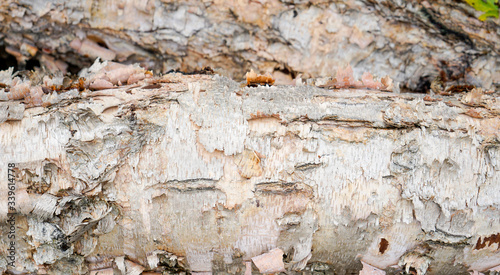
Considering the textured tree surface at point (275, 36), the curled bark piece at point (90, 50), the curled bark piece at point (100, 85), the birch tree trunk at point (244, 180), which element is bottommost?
the birch tree trunk at point (244, 180)

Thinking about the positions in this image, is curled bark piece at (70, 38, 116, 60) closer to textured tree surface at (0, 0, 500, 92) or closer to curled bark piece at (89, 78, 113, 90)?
textured tree surface at (0, 0, 500, 92)

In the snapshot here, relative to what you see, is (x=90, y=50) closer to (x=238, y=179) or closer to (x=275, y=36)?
(x=275, y=36)

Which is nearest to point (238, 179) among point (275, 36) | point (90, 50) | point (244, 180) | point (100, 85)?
point (244, 180)

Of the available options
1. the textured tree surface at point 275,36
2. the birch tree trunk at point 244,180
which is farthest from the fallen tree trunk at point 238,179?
the textured tree surface at point 275,36

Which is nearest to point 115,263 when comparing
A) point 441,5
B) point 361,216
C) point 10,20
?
point 361,216

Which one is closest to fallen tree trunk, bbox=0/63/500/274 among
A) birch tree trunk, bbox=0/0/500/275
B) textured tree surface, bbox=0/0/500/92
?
birch tree trunk, bbox=0/0/500/275

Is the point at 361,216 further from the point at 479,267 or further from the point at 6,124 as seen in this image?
the point at 6,124

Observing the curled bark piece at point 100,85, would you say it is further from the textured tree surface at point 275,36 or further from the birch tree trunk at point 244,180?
the textured tree surface at point 275,36
